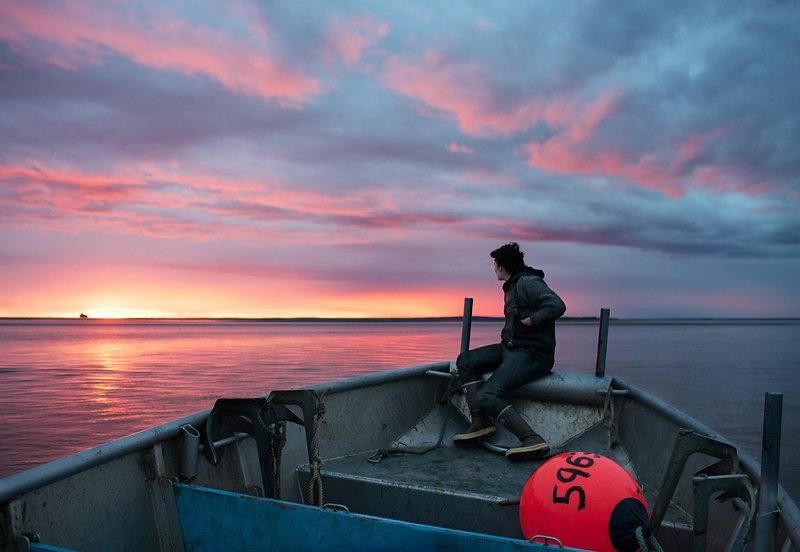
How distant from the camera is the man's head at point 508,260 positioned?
5.58 metres

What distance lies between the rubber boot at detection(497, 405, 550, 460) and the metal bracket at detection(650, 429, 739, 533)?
6.77 feet

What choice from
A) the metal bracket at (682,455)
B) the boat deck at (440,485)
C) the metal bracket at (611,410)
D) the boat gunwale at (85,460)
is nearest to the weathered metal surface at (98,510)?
the boat gunwale at (85,460)

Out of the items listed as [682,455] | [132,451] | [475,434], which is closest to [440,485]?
[475,434]

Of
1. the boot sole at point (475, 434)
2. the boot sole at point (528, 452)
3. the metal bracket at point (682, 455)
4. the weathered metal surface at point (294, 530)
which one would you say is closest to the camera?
the weathered metal surface at point (294, 530)

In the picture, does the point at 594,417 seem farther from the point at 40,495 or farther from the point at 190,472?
the point at 40,495

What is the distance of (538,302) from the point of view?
5246 mm

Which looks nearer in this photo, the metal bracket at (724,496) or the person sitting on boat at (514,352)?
the metal bracket at (724,496)

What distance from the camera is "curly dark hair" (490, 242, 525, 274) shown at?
5.57m

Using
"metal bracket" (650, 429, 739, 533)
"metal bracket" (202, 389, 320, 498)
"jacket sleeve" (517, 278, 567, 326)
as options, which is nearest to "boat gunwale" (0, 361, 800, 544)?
"metal bracket" (202, 389, 320, 498)

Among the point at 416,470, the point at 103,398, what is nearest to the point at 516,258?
the point at 416,470

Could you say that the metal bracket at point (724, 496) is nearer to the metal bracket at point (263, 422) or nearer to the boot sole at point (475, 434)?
the metal bracket at point (263, 422)

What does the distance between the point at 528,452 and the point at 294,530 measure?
9.69ft

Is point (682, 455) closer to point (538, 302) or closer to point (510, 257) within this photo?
point (538, 302)

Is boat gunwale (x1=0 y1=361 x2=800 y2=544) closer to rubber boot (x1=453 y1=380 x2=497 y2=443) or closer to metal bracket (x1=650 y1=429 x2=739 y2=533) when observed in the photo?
metal bracket (x1=650 y1=429 x2=739 y2=533)
